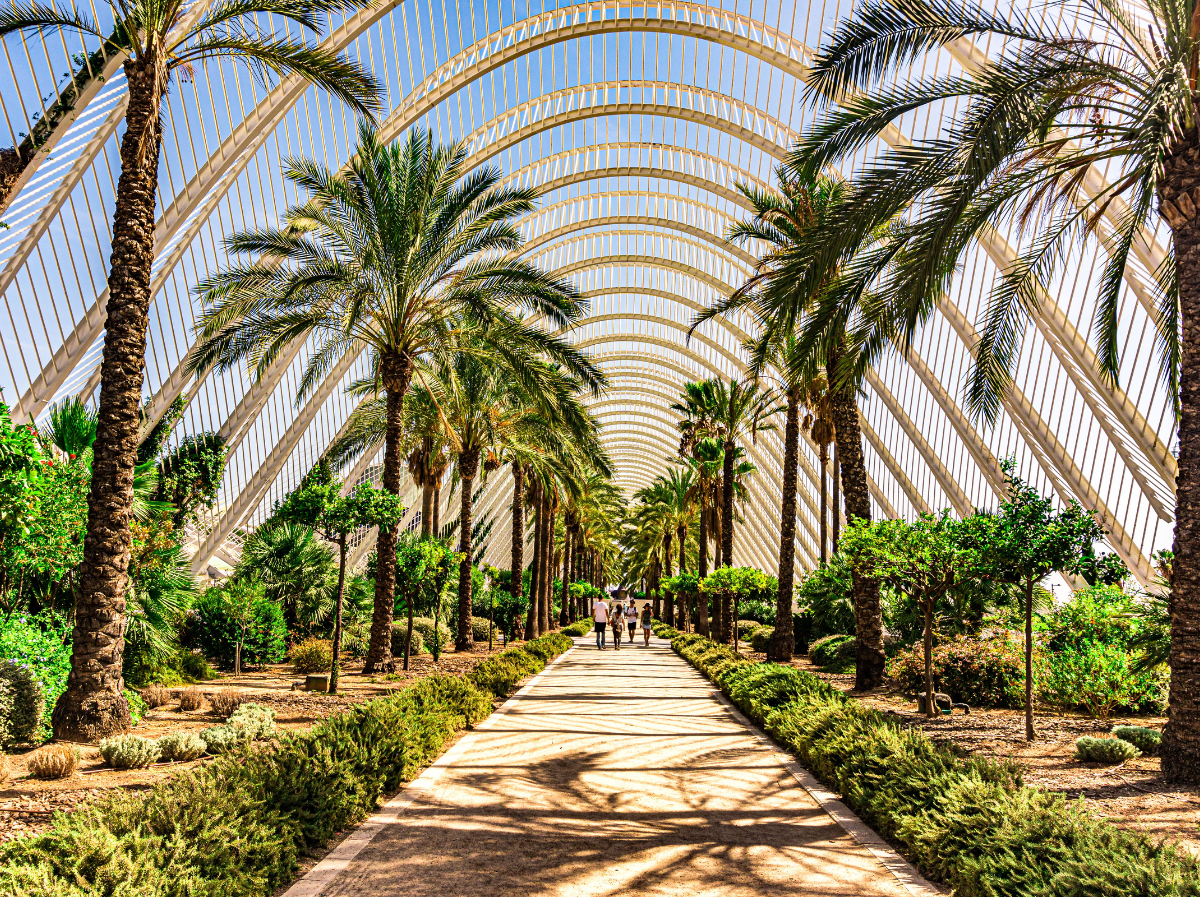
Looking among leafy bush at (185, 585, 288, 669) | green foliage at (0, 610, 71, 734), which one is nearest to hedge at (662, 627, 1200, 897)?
green foliage at (0, 610, 71, 734)

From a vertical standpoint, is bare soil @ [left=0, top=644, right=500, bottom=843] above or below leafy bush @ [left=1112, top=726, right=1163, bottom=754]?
below

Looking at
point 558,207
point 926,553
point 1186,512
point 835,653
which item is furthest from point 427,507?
point 1186,512

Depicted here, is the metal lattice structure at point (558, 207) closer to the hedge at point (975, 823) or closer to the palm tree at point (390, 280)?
the palm tree at point (390, 280)

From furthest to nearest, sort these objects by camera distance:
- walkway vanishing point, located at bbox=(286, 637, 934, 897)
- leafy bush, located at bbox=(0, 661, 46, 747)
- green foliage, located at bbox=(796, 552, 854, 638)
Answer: green foliage, located at bbox=(796, 552, 854, 638)
leafy bush, located at bbox=(0, 661, 46, 747)
walkway vanishing point, located at bbox=(286, 637, 934, 897)

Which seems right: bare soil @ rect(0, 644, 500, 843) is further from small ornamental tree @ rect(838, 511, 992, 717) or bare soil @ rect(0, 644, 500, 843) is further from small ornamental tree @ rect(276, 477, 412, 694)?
small ornamental tree @ rect(838, 511, 992, 717)

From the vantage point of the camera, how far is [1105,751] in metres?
8.14

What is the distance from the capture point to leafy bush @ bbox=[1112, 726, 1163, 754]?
876cm

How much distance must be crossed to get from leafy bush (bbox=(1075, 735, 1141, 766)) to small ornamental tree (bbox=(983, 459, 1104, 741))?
1.14 meters

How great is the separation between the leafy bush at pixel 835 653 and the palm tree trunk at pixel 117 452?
46.5 ft

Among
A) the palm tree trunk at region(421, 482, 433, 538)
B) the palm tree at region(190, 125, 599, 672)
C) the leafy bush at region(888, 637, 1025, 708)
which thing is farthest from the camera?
the palm tree trunk at region(421, 482, 433, 538)

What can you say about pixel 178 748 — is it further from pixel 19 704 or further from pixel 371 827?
pixel 371 827

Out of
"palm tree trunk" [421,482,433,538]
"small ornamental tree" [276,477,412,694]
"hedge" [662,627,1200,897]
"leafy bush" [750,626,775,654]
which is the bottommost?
"leafy bush" [750,626,775,654]

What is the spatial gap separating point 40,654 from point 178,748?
193 cm

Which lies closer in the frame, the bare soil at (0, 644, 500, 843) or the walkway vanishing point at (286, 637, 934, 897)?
the walkway vanishing point at (286, 637, 934, 897)
